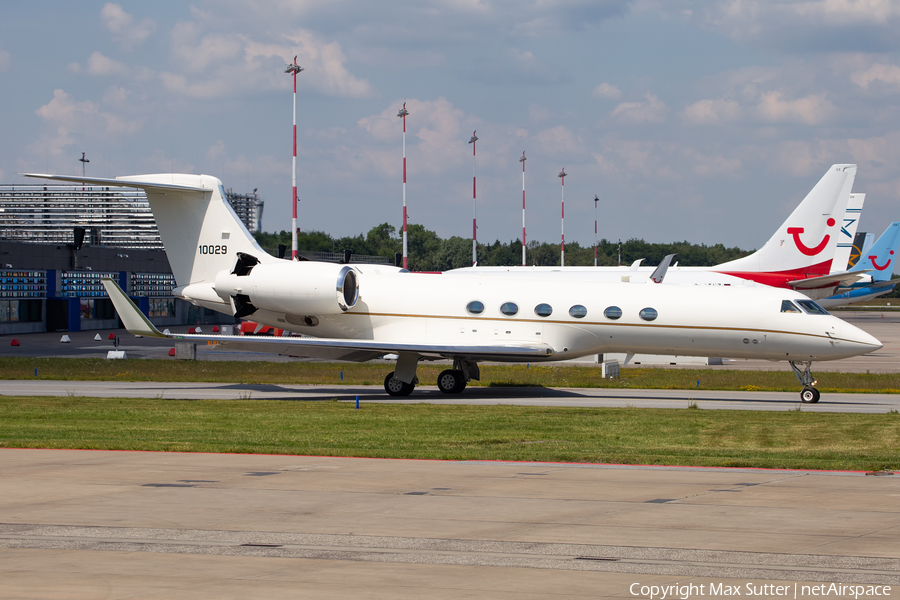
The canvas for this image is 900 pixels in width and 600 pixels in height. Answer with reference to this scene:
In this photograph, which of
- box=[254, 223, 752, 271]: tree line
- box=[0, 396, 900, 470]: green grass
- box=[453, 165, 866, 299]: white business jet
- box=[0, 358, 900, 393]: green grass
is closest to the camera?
box=[0, 396, 900, 470]: green grass

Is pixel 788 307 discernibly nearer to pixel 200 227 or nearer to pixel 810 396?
pixel 810 396

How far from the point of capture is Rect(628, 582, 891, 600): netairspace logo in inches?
247

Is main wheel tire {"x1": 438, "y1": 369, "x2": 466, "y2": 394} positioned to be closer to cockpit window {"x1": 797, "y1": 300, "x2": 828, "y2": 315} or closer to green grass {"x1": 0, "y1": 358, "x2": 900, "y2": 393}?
green grass {"x1": 0, "y1": 358, "x2": 900, "y2": 393}

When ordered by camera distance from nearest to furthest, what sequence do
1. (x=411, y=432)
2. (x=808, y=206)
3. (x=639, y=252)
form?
(x=411, y=432) < (x=808, y=206) < (x=639, y=252)

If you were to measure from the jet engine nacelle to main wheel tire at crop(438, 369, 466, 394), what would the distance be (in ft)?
11.4

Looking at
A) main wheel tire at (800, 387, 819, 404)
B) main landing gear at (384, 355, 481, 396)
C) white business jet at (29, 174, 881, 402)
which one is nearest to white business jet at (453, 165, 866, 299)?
main landing gear at (384, 355, 481, 396)

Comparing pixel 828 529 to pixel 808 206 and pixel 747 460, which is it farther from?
pixel 808 206

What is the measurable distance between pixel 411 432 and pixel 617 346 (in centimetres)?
957

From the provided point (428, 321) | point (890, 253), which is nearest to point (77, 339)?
point (428, 321)

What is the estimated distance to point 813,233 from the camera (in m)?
36.9

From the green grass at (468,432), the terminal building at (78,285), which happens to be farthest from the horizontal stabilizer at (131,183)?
the terminal building at (78,285)

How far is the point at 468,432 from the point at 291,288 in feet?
32.9

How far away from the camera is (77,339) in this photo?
52812mm

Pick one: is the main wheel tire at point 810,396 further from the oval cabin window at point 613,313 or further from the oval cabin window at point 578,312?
the oval cabin window at point 578,312
